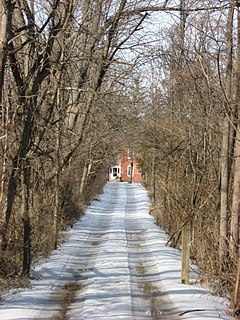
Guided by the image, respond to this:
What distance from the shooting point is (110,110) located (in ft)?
58.1

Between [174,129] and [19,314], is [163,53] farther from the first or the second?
[19,314]

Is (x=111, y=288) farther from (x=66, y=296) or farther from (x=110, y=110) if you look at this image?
(x=110, y=110)

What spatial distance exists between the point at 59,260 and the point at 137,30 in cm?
878

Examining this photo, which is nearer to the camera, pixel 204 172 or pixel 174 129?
pixel 204 172

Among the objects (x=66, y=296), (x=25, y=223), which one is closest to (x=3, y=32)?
(x=25, y=223)

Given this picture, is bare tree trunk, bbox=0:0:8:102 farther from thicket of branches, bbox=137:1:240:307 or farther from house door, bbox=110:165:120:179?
house door, bbox=110:165:120:179

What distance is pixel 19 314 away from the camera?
869 centimetres

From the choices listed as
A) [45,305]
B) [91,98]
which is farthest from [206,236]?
[91,98]

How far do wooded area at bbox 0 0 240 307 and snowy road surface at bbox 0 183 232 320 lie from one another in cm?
57

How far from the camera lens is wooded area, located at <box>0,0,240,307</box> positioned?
11.0 meters

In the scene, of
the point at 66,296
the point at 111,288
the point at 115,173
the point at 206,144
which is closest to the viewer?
the point at 66,296

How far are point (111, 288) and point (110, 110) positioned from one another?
25.3 ft

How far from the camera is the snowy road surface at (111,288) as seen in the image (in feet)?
30.0

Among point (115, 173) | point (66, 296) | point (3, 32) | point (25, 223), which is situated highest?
point (3, 32)
